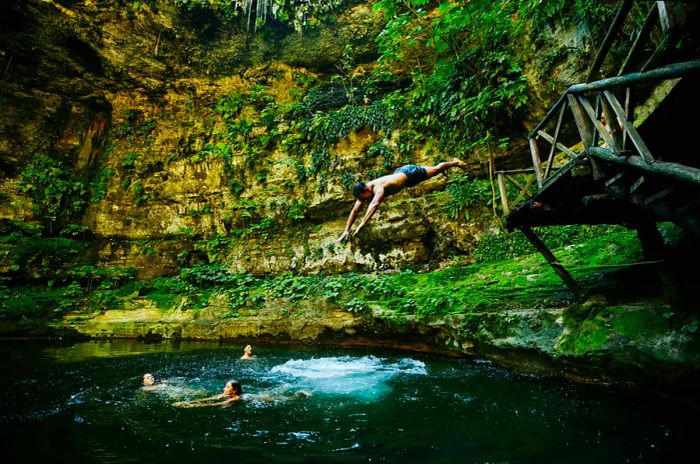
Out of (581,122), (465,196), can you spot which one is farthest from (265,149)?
(581,122)

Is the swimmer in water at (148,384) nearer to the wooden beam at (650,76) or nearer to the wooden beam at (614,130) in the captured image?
the wooden beam at (614,130)

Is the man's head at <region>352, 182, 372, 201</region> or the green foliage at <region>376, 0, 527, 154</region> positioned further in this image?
the green foliage at <region>376, 0, 527, 154</region>

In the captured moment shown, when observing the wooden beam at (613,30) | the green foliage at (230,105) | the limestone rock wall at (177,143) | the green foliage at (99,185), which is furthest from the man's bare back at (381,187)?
the green foliage at (99,185)

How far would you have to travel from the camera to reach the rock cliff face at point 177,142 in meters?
14.7

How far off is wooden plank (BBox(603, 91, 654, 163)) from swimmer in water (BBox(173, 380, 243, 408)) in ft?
20.4

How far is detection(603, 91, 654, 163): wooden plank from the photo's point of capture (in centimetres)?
302

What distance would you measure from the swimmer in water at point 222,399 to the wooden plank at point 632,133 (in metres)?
6.22

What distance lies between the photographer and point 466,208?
12148 millimetres

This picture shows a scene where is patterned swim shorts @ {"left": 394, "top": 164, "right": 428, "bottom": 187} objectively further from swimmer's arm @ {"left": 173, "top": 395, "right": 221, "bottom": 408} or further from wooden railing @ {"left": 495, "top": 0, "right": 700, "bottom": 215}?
swimmer's arm @ {"left": 173, "top": 395, "right": 221, "bottom": 408}

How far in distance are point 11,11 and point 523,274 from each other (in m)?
21.3

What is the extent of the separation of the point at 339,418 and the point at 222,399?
2137mm

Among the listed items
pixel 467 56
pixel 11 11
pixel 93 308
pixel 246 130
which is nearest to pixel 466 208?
pixel 467 56

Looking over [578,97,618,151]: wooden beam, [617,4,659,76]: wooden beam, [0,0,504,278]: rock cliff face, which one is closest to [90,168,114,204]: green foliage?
[0,0,504,278]: rock cliff face

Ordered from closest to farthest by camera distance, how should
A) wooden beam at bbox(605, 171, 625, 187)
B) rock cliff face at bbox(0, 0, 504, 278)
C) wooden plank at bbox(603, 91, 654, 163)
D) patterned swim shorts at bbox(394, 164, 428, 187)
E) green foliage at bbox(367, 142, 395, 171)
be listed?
wooden plank at bbox(603, 91, 654, 163) < wooden beam at bbox(605, 171, 625, 187) < patterned swim shorts at bbox(394, 164, 428, 187) < green foliage at bbox(367, 142, 395, 171) < rock cliff face at bbox(0, 0, 504, 278)
